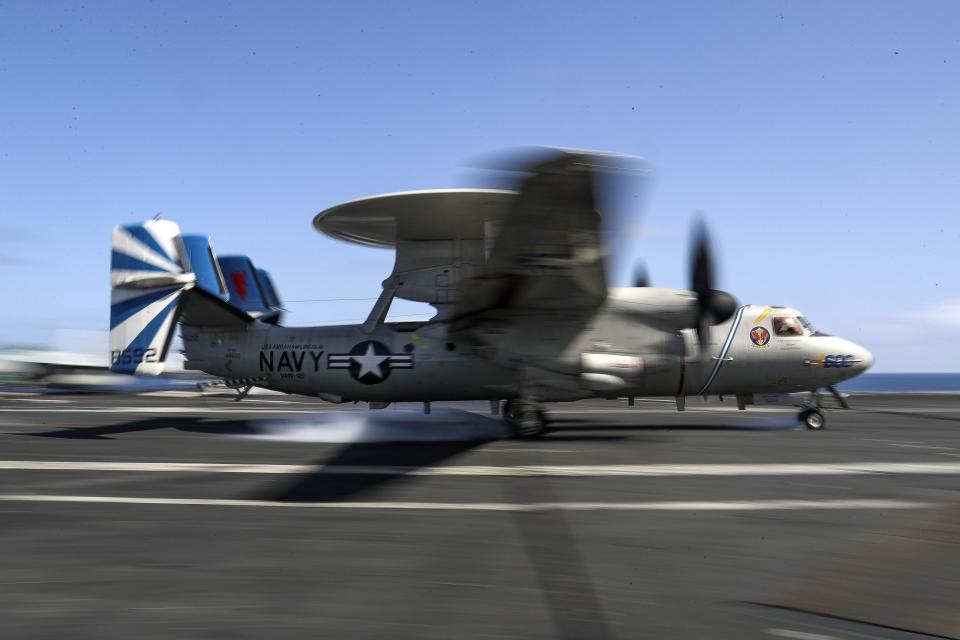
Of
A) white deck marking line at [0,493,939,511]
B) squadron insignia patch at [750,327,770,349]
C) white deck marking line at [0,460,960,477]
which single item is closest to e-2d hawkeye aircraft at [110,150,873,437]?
squadron insignia patch at [750,327,770,349]

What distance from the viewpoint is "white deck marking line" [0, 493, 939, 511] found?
277 inches

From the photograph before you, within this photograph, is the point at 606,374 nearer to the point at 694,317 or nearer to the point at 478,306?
the point at 694,317

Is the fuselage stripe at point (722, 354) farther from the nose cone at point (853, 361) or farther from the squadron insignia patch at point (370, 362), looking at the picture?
the squadron insignia patch at point (370, 362)

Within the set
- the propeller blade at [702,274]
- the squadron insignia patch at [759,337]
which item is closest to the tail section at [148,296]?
the propeller blade at [702,274]

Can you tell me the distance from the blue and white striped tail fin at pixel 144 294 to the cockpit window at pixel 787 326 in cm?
1380

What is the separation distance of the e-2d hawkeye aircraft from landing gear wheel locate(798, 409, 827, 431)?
0.11ft

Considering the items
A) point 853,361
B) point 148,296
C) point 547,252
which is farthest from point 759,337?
point 148,296

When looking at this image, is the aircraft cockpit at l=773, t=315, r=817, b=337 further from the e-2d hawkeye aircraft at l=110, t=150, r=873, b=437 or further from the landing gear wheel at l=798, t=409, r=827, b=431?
the landing gear wheel at l=798, t=409, r=827, b=431

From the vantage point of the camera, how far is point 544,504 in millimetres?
7258

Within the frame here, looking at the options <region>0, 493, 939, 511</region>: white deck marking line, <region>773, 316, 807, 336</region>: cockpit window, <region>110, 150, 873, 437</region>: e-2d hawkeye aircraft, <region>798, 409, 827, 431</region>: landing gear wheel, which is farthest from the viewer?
<region>798, 409, 827, 431</region>: landing gear wheel

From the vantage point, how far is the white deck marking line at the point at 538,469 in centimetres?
938

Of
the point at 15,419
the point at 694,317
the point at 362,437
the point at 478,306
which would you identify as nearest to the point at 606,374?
the point at 694,317

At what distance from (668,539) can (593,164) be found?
5.26m

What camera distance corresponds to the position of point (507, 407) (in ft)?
50.2
